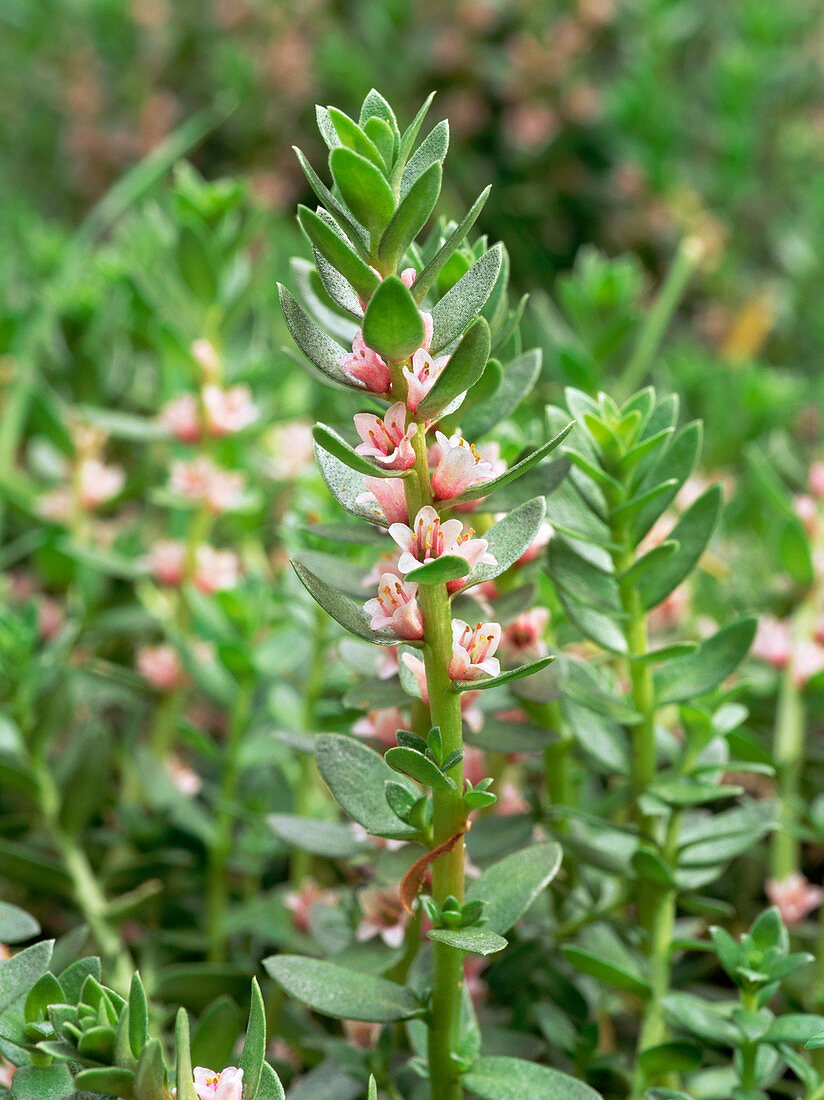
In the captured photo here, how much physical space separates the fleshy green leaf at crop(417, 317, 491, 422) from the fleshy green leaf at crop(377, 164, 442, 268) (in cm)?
5

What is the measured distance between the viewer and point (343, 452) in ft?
1.32

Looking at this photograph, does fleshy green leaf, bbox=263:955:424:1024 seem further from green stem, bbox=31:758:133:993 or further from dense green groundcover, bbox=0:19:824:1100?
green stem, bbox=31:758:133:993

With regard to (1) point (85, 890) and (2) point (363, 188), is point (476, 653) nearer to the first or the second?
(2) point (363, 188)

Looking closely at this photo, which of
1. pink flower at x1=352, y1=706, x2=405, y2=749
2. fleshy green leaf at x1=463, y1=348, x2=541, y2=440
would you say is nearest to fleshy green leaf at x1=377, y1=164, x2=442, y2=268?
fleshy green leaf at x1=463, y1=348, x2=541, y2=440

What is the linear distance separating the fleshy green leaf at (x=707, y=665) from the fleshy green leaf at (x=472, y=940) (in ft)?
0.59

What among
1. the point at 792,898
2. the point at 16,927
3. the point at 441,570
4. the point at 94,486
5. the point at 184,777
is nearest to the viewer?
the point at 441,570

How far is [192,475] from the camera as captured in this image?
2.84 ft

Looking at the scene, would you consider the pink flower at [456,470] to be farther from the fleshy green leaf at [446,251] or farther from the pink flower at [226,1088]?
the pink flower at [226,1088]

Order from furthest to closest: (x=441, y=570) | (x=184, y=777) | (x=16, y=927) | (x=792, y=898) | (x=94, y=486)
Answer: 1. (x=94, y=486)
2. (x=184, y=777)
3. (x=792, y=898)
4. (x=16, y=927)
5. (x=441, y=570)

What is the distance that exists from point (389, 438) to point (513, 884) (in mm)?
209

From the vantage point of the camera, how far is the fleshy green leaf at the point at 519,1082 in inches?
18.2

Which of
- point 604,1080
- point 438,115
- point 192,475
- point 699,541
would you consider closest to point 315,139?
point 438,115

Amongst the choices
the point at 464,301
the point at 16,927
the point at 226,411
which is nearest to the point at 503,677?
the point at 464,301

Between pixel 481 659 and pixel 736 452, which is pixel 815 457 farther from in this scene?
pixel 481 659
